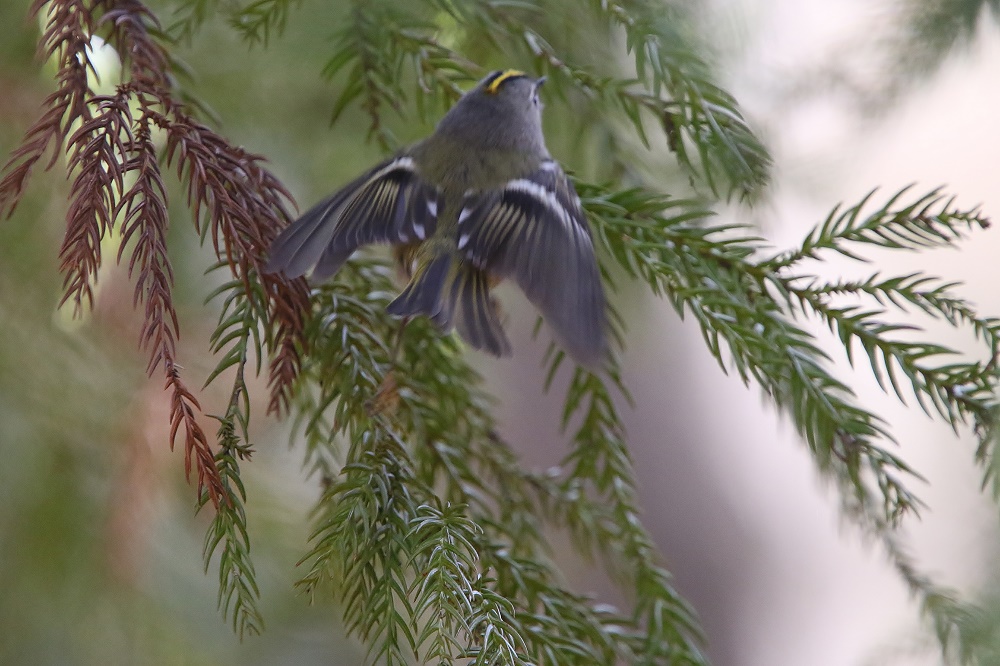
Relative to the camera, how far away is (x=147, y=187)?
464 mm

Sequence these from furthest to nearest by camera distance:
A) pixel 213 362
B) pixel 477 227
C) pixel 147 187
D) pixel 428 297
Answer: pixel 213 362, pixel 477 227, pixel 428 297, pixel 147 187

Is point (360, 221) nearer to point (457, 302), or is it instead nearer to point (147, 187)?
point (457, 302)

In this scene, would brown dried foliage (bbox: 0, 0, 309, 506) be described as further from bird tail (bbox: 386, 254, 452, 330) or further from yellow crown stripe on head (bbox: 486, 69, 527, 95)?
yellow crown stripe on head (bbox: 486, 69, 527, 95)

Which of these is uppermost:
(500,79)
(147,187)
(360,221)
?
(500,79)

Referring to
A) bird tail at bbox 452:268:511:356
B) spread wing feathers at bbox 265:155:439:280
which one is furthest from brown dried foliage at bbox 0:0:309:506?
bird tail at bbox 452:268:511:356

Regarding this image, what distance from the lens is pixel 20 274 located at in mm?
849

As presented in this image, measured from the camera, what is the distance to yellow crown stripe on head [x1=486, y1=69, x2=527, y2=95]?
77 centimetres

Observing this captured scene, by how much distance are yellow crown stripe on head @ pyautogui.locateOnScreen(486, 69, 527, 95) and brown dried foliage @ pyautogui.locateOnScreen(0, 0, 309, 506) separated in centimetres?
25

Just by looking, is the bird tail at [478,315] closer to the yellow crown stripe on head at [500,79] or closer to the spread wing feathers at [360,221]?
the spread wing feathers at [360,221]

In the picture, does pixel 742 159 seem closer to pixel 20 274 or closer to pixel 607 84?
pixel 607 84

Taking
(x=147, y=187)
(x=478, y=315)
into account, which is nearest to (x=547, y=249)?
(x=478, y=315)

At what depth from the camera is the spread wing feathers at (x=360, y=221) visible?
576 millimetres

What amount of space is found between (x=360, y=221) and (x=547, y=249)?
6.2 inches

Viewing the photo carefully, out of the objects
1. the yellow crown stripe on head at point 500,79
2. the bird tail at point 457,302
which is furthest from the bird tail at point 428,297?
the yellow crown stripe on head at point 500,79
